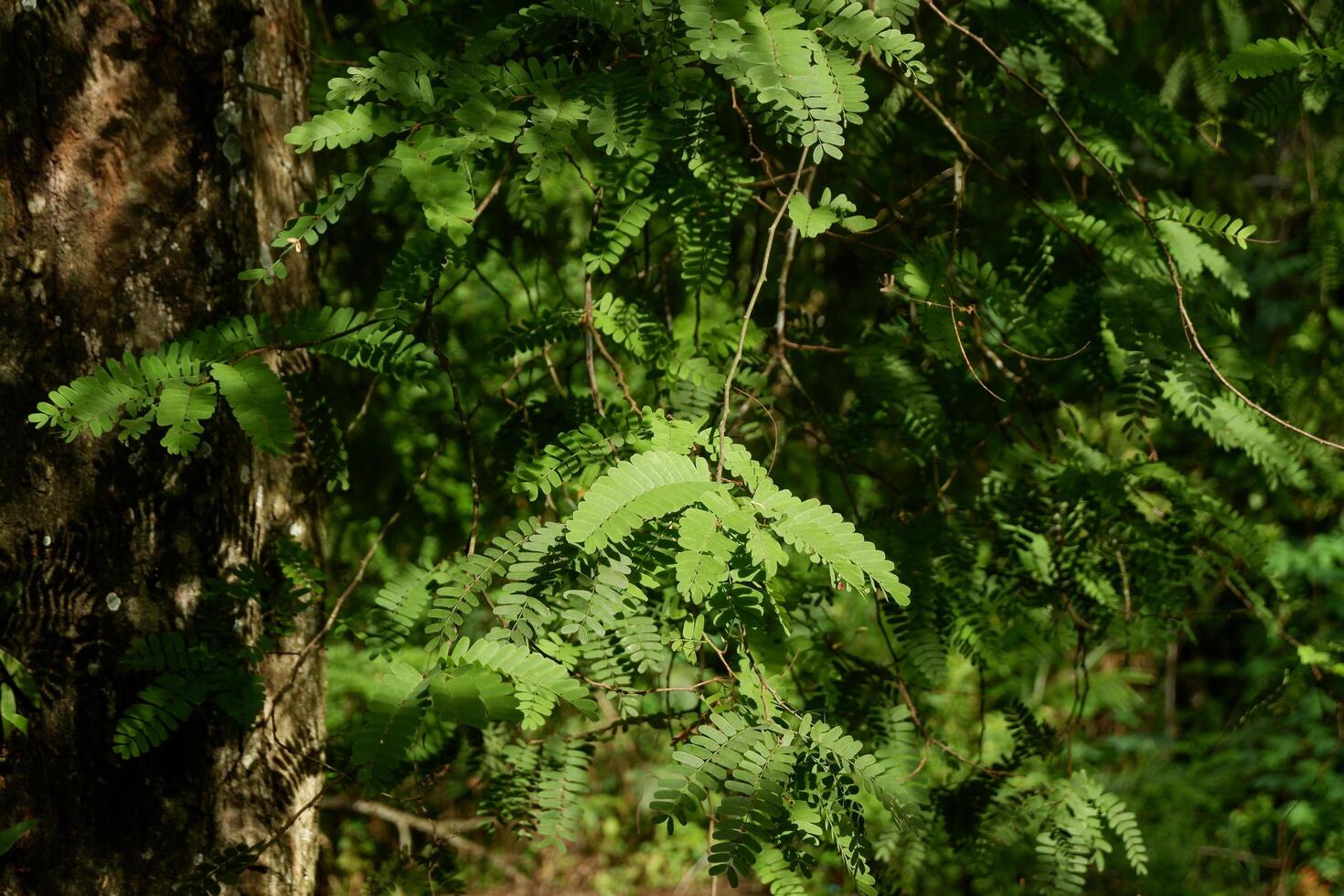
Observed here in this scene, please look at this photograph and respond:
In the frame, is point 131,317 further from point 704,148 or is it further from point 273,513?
point 704,148

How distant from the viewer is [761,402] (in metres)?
1.90

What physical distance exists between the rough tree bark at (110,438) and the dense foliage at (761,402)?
12 centimetres

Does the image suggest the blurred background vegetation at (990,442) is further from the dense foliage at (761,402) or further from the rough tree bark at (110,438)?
the rough tree bark at (110,438)

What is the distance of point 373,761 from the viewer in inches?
51.4

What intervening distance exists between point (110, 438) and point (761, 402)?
1.28 m

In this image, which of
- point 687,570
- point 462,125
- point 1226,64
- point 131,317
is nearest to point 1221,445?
point 1226,64

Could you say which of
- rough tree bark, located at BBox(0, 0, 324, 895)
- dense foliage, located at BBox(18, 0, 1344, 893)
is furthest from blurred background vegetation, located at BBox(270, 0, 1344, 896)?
rough tree bark, located at BBox(0, 0, 324, 895)

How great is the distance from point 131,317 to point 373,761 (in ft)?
3.44

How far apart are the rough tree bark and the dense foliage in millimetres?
118

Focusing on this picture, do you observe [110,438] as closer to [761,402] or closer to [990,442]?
[761,402]

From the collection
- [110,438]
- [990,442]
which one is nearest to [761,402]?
[990,442]

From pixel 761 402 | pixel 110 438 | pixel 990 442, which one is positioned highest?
pixel 110 438

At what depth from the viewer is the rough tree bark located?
170cm

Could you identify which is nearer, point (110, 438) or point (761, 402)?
point (110, 438)
